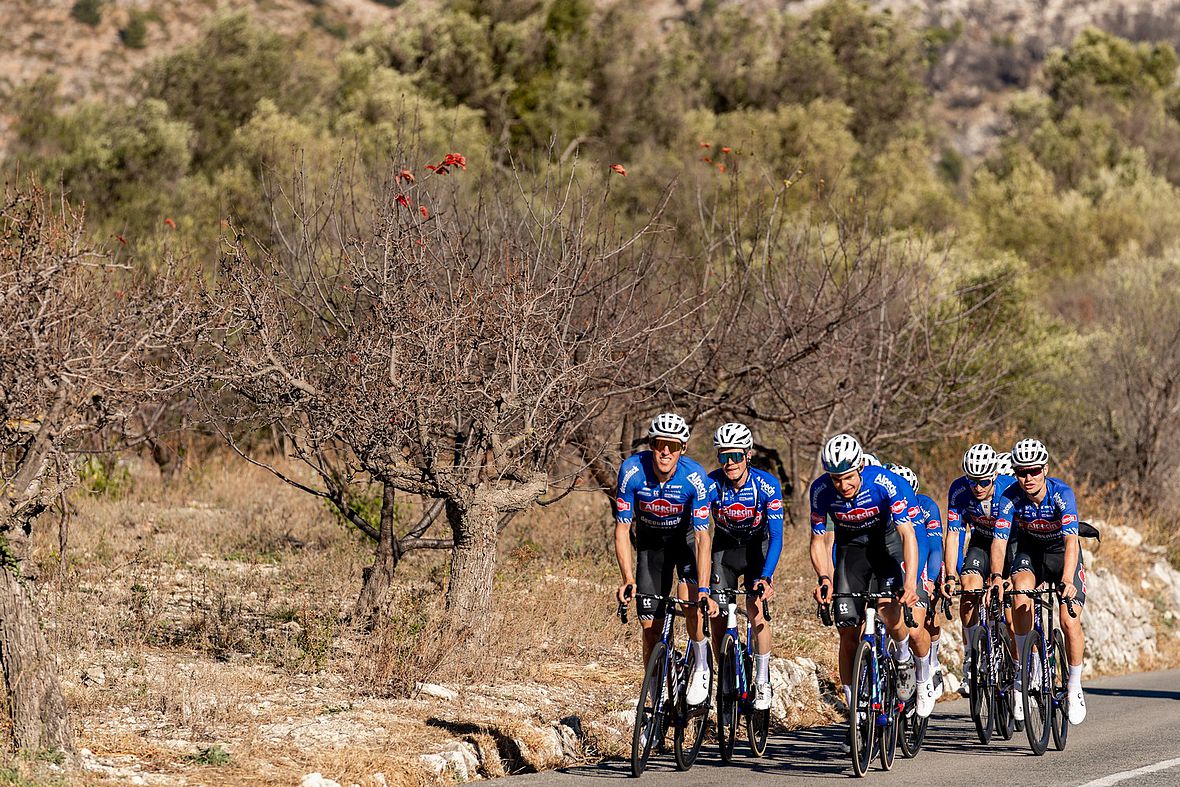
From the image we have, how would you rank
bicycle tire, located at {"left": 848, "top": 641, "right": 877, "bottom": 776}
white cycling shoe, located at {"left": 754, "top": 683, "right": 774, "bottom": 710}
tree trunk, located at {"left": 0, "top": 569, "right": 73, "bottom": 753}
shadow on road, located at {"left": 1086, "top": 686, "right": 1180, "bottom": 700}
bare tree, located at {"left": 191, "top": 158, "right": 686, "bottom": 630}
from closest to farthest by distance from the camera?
tree trunk, located at {"left": 0, "top": 569, "right": 73, "bottom": 753} < bicycle tire, located at {"left": 848, "top": 641, "right": 877, "bottom": 776} < white cycling shoe, located at {"left": 754, "top": 683, "right": 774, "bottom": 710} < bare tree, located at {"left": 191, "top": 158, "right": 686, "bottom": 630} < shadow on road, located at {"left": 1086, "top": 686, "right": 1180, "bottom": 700}

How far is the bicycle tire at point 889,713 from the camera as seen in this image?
9.66 metres

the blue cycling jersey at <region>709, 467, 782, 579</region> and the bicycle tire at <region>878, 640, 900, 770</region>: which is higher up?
the blue cycling jersey at <region>709, 467, 782, 579</region>

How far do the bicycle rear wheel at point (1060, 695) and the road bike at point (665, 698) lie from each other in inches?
115

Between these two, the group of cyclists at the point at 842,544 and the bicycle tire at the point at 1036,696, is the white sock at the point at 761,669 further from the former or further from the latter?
the bicycle tire at the point at 1036,696

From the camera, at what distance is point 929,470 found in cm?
2586

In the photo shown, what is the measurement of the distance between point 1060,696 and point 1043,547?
3.90 ft

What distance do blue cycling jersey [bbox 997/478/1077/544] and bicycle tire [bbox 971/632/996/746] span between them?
90cm

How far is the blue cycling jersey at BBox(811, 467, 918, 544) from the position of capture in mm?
9742

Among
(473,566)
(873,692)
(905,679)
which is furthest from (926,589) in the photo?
(473,566)

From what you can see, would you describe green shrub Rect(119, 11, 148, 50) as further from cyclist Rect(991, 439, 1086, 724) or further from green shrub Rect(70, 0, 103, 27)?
cyclist Rect(991, 439, 1086, 724)

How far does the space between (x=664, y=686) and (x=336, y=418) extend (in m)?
3.41

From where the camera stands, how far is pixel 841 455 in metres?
9.57

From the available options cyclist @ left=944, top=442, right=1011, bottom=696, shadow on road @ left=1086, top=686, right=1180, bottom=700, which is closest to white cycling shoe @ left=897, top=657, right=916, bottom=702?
cyclist @ left=944, top=442, right=1011, bottom=696

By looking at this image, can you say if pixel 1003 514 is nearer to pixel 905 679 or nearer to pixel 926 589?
pixel 926 589
